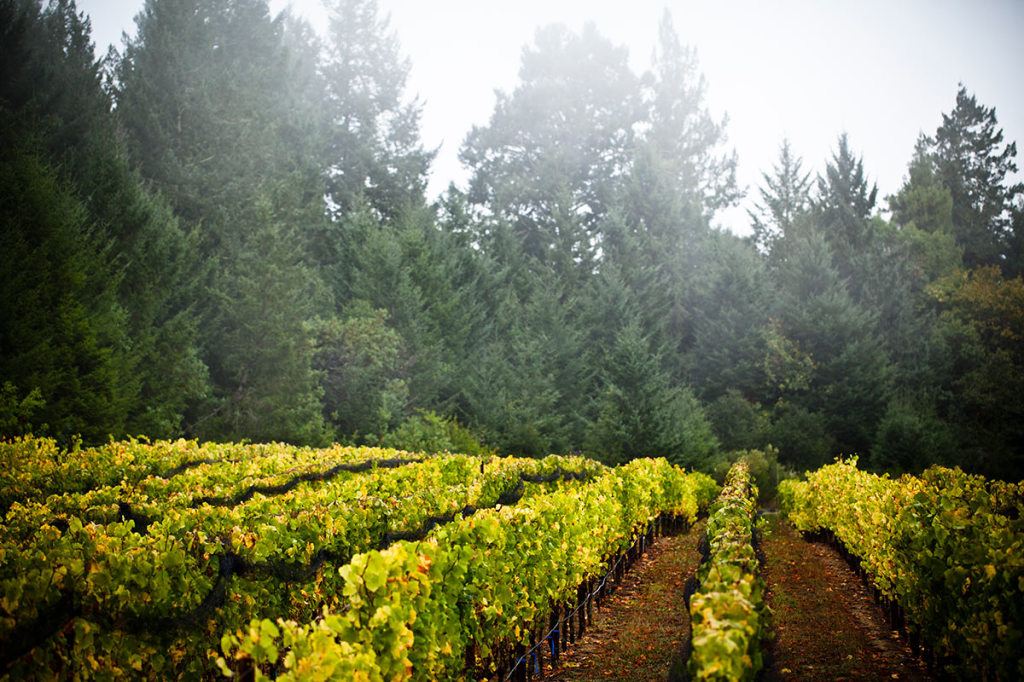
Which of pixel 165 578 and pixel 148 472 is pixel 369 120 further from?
pixel 165 578

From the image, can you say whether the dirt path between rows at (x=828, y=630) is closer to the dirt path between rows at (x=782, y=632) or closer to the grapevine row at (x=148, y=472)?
the dirt path between rows at (x=782, y=632)

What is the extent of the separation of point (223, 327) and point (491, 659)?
23.2 m

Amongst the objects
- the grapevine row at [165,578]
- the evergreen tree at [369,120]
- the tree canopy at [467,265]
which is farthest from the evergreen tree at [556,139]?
the grapevine row at [165,578]

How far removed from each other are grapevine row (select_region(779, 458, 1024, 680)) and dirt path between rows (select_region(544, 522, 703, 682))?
228cm

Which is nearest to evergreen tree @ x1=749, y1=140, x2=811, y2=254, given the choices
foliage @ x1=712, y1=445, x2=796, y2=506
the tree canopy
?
the tree canopy

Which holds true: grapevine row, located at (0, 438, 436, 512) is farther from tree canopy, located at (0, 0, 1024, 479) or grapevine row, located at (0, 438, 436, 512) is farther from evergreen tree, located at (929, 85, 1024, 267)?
evergreen tree, located at (929, 85, 1024, 267)

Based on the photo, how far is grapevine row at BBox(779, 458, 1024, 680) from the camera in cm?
440

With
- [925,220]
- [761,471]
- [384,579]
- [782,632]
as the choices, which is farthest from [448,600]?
[925,220]

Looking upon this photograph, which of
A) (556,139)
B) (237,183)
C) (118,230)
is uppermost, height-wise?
(556,139)

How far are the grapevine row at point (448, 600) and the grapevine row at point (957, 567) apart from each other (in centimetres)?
355

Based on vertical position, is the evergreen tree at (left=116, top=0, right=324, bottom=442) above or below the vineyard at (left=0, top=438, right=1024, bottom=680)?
above

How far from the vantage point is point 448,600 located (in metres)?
4.84

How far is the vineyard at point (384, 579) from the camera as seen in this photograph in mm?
3613

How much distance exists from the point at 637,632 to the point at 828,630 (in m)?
2.37
